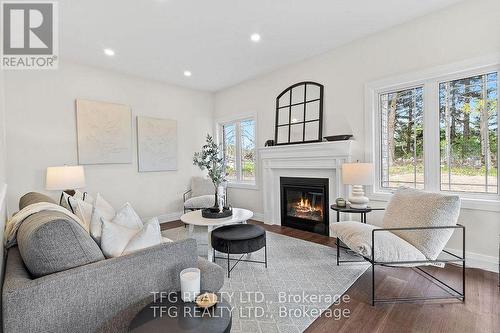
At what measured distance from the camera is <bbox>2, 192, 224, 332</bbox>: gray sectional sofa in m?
1.01

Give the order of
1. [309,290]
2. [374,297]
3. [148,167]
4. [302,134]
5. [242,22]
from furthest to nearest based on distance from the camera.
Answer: [148,167] < [302,134] < [242,22] < [309,290] < [374,297]

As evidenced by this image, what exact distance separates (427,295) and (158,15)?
3.90m

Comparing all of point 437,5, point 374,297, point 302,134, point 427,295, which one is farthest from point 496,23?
point 374,297

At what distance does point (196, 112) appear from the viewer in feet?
17.9

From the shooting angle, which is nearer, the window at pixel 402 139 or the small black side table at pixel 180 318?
the small black side table at pixel 180 318

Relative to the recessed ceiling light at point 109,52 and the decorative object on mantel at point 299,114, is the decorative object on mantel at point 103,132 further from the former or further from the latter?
the decorative object on mantel at point 299,114

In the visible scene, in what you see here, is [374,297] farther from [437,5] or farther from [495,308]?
[437,5]

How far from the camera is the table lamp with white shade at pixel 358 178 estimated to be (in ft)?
9.78

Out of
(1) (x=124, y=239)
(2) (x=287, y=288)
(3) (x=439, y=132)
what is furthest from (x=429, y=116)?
(1) (x=124, y=239)

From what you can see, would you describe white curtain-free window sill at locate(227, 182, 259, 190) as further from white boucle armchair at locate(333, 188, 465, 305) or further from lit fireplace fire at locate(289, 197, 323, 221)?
white boucle armchair at locate(333, 188, 465, 305)

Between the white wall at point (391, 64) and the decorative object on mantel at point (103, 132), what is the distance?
2.45m

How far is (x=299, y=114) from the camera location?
4.16 metres

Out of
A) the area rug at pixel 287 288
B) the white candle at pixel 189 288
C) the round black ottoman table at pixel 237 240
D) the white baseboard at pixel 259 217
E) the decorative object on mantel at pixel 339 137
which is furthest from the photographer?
the white baseboard at pixel 259 217

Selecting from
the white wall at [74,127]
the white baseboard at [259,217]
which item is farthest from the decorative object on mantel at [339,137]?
the white wall at [74,127]
